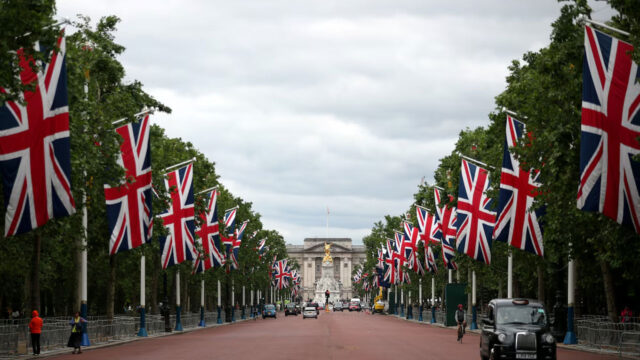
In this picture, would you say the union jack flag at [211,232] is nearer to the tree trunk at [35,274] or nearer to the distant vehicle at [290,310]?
the tree trunk at [35,274]

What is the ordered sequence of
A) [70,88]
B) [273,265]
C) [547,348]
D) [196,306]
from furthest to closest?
[273,265], [196,306], [70,88], [547,348]

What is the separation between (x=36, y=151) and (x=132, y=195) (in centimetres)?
1342

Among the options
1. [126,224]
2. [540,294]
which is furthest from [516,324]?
[540,294]

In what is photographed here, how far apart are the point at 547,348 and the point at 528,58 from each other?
24.3 metres

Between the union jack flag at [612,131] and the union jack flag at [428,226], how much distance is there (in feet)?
125

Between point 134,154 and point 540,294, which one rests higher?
point 134,154

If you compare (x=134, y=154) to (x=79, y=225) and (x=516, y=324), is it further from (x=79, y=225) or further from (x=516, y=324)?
(x=516, y=324)

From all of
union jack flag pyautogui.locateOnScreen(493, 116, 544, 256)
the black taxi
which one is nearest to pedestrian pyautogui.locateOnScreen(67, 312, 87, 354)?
the black taxi

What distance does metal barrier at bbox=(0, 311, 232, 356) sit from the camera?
35.4m

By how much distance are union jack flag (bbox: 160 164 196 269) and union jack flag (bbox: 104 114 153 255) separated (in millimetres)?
8762

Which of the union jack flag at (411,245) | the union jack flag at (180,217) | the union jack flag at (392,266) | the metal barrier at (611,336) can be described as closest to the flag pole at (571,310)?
the metal barrier at (611,336)

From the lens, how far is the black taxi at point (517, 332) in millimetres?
25547

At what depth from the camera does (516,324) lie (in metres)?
26.5

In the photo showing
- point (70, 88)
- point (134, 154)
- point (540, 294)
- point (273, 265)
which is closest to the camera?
point (70, 88)
